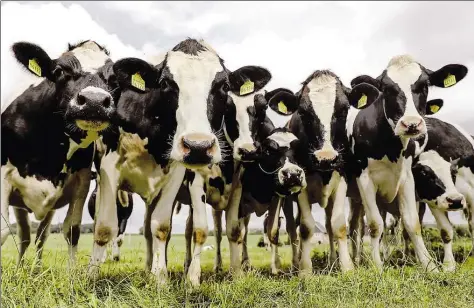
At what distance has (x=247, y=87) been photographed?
707 cm

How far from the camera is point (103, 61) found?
229 inches

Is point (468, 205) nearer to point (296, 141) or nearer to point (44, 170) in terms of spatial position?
point (296, 141)

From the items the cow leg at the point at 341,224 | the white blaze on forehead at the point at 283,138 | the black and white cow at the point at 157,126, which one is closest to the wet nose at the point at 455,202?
the cow leg at the point at 341,224

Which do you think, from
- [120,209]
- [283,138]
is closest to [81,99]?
[283,138]

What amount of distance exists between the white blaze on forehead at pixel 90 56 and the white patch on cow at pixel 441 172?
262 inches

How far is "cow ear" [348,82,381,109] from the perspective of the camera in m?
8.21

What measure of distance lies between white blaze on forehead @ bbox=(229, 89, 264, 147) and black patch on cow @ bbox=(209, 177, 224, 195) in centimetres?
85

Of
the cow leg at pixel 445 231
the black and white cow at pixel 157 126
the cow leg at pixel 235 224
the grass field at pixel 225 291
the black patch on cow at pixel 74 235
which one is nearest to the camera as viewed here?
the grass field at pixel 225 291

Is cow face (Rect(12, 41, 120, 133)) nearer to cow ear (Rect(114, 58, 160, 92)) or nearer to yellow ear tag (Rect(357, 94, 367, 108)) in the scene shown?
cow ear (Rect(114, 58, 160, 92))

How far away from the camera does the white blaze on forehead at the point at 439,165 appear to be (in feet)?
30.8

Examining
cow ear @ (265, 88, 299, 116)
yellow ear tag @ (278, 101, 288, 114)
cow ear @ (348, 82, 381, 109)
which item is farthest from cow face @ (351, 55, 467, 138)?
yellow ear tag @ (278, 101, 288, 114)

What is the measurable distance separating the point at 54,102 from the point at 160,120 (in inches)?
50.7

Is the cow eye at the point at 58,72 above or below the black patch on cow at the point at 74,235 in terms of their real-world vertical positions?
above

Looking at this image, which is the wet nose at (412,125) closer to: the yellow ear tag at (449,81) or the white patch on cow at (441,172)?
the yellow ear tag at (449,81)
